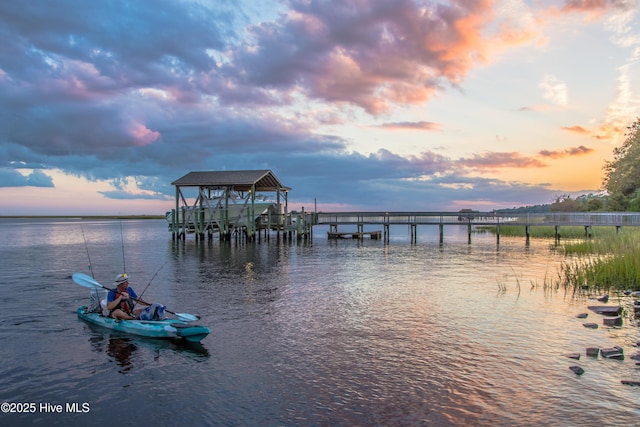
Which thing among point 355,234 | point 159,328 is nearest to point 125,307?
point 159,328

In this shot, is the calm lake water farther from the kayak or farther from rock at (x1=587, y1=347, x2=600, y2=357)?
the kayak

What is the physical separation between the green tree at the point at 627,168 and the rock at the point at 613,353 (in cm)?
5618

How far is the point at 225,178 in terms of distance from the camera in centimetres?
5697

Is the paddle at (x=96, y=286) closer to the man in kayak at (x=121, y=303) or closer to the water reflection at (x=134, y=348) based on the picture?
the man in kayak at (x=121, y=303)

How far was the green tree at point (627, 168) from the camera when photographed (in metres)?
59.8

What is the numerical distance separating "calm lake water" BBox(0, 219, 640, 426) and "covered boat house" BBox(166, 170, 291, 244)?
111 ft

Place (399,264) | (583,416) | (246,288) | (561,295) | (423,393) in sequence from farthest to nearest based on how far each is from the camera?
(399,264) < (246,288) < (561,295) < (423,393) < (583,416)

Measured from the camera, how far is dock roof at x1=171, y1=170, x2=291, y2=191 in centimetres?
5575

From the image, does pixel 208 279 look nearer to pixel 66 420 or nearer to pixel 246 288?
pixel 246 288

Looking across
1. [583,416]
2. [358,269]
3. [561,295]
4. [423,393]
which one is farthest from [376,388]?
[358,269]

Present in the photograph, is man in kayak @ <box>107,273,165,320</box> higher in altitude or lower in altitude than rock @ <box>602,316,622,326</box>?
higher

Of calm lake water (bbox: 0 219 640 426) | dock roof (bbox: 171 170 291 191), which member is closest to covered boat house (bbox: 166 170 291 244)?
dock roof (bbox: 171 170 291 191)

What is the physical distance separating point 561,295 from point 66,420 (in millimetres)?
20514

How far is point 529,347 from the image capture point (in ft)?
44.9
